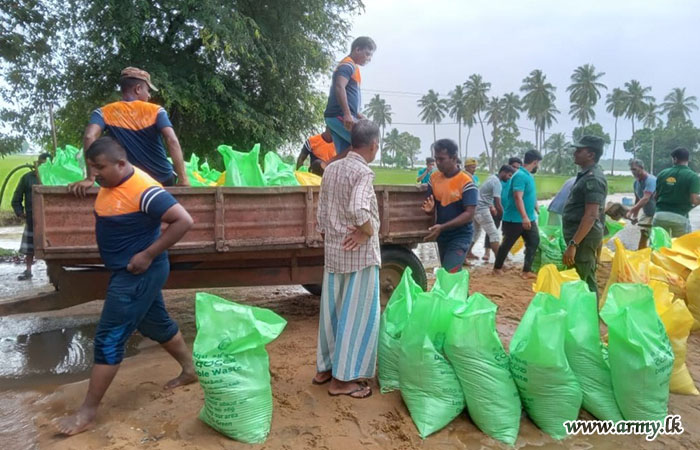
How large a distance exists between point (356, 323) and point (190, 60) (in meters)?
9.38

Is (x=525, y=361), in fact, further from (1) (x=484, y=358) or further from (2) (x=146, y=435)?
(2) (x=146, y=435)

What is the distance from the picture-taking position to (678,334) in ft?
9.62

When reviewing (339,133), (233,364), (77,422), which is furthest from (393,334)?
(339,133)

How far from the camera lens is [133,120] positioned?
10.9ft

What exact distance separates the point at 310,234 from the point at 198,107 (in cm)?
718

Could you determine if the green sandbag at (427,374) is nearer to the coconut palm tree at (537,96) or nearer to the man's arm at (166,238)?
the man's arm at (166,238)

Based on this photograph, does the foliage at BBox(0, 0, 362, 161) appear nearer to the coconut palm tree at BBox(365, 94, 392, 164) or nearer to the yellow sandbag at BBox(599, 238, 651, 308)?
the yellow sandbag at BBox(599, 238, 651, 308)

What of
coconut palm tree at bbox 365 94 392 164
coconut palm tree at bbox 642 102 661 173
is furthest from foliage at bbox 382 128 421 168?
coconut palm tree at bbox 642 102 661 173

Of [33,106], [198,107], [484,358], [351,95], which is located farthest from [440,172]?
[33,106]

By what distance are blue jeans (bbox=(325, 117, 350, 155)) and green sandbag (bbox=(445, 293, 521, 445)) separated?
220 centimetres

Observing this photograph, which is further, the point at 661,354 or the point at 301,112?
the point at 301,112

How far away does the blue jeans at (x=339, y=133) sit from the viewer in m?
4.17

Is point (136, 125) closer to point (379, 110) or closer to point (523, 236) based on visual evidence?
point (523, 236)

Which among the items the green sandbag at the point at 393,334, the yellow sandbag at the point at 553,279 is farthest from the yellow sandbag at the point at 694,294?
the green sandbag at the point at 393,334
